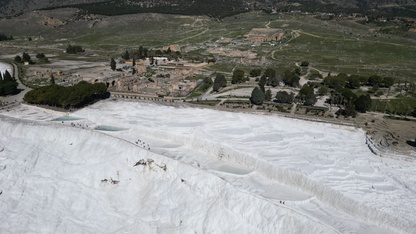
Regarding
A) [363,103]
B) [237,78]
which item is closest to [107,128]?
[237,78]

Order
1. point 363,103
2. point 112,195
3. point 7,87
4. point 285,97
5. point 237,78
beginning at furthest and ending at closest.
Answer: point 237,78, point 7,87, point 285,97, point 363,103, point 112,195

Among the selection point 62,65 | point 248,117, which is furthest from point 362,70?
point 62,65

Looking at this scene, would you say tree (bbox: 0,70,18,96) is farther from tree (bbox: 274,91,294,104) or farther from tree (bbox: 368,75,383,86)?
tree (bbox: 368,75,383,86)

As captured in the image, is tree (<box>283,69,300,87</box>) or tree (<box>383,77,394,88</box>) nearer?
tree (<box>383,77,394,88</box>)

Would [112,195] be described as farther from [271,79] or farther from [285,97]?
[271,79]

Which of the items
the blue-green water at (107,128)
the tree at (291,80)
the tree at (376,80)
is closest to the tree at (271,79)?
the tree at (291,80)

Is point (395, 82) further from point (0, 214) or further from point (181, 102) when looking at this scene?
point (0, 214)

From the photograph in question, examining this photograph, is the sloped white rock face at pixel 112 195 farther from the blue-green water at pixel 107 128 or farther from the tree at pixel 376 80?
the tree at pixel 376 80

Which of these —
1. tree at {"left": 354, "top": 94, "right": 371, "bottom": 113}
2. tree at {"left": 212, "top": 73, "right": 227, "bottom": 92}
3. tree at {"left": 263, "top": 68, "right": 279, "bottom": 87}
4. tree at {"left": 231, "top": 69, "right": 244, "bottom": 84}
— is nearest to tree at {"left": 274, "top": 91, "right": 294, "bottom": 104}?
tree at {"left": 354, "top": 94, "right": 371, "bottom": 113}

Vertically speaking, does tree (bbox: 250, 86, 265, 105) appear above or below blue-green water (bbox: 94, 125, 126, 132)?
above
